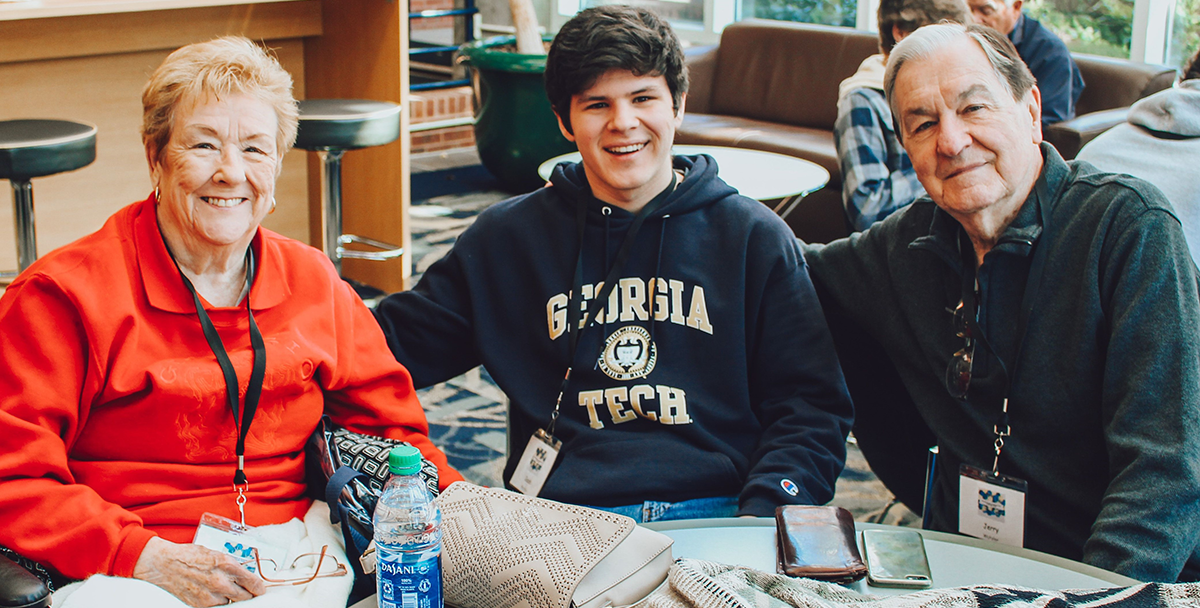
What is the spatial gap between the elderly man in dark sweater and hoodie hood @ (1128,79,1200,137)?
27.8 inches

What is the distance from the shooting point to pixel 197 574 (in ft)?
4.25

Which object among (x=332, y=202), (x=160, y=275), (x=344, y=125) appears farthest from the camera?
(x=332, y=202)

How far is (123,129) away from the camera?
407 centimetres

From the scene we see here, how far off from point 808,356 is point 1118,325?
440 millimetres

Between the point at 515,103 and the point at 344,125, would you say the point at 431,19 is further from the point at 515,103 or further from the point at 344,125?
the point at 344,125

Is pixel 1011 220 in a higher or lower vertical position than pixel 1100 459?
higher

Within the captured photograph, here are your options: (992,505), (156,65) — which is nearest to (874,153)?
(992,505)

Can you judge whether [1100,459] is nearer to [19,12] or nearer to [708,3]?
[19,12]

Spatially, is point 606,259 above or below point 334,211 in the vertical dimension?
above

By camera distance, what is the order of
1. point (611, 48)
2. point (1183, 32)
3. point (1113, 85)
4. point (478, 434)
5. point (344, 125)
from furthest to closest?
point (1183, 32) → point (1113, 85) → point (344, 125) → point (478, 434) → point (611, 48)

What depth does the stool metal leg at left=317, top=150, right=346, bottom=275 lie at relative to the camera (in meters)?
3.86

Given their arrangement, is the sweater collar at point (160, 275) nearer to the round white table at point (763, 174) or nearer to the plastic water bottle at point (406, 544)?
the plastic water bottle at point (406, 544)

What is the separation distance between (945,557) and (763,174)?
2.12 m

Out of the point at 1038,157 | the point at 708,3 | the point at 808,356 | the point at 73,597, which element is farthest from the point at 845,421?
the point at 708,3
